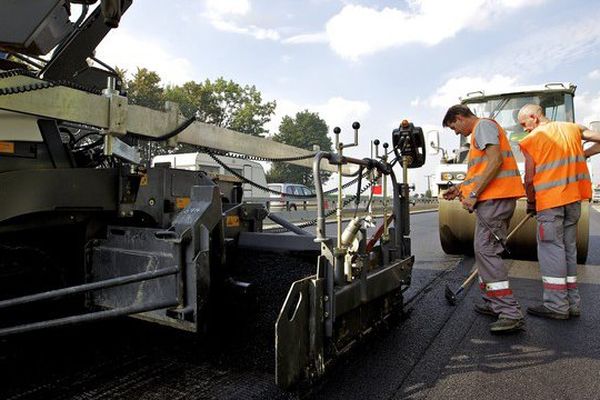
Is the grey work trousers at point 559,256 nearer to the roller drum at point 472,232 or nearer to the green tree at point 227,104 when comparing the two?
the roller drum at point 472,232

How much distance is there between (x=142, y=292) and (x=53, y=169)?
835 millimetres

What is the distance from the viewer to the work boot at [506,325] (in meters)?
3.36

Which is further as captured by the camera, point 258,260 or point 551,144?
point 551,144

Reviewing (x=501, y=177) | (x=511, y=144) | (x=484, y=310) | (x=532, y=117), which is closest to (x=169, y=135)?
(x=501, y=177)

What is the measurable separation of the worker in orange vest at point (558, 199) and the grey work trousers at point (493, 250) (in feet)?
1.73

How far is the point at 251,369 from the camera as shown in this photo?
2650 millimetres

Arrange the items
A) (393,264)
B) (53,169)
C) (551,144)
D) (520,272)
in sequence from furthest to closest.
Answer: (520,272), (551,144), (393,264), (53,169)

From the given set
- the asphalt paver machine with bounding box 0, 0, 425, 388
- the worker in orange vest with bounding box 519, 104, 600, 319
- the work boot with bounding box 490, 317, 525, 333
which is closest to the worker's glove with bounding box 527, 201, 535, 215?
the worker in orange vest with bounding box 519, 104, 600, 319

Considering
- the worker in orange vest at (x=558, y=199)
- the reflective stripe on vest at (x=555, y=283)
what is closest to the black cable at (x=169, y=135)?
the worker in orange vest at (x=558, y=199)

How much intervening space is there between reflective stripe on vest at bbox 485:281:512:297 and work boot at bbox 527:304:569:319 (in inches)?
21.2

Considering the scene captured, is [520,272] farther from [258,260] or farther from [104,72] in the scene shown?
[104,72]

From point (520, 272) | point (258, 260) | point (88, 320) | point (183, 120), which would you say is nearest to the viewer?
point (88, 320)

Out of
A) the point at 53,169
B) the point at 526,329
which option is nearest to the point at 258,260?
the point at 53,169

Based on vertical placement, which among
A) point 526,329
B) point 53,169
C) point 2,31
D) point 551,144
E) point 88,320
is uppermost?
point 2,31
